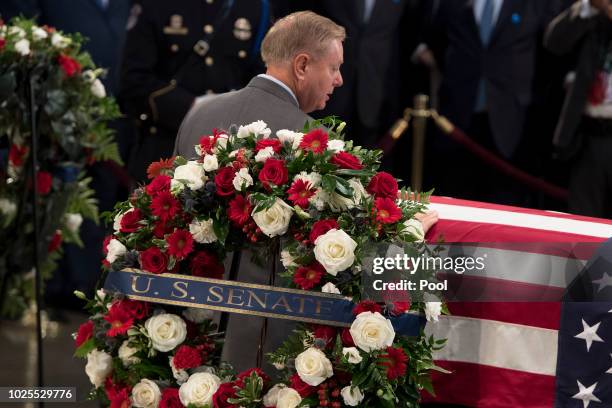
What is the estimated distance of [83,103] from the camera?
5.30m

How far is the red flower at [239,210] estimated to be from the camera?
10.1ft

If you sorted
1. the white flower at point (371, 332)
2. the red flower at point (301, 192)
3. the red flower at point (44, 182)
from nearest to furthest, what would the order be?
the white flower at point (371, 332) → the red flower at point (301, 192) → the red flower at point (44, 182)

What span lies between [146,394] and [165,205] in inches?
19.3

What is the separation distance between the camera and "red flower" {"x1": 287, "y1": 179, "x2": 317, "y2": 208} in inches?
120

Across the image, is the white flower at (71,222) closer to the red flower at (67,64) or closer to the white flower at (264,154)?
the red flower at (67,64)

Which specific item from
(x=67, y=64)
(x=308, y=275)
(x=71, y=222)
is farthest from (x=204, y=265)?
(x=71, y=222)

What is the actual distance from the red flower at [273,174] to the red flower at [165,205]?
25cm

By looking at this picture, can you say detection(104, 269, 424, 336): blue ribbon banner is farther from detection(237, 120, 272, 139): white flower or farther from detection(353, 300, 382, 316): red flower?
detection(237, 120, 272, 139): white flower

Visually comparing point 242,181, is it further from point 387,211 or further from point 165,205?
point 387,211

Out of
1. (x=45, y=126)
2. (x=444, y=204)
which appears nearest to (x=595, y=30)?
(x=444, y=204)

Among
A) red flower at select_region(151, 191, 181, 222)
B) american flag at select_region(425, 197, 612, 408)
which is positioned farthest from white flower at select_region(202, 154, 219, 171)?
american flag at select_region(425, 197, 612, 408)

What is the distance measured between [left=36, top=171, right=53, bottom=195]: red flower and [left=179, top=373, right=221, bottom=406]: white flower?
2.32 m

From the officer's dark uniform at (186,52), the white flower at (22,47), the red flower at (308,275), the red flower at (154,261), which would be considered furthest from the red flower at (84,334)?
the officer's dark uniform at (186,52)

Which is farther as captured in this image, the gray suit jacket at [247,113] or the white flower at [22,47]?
the white flower at [22,47]
